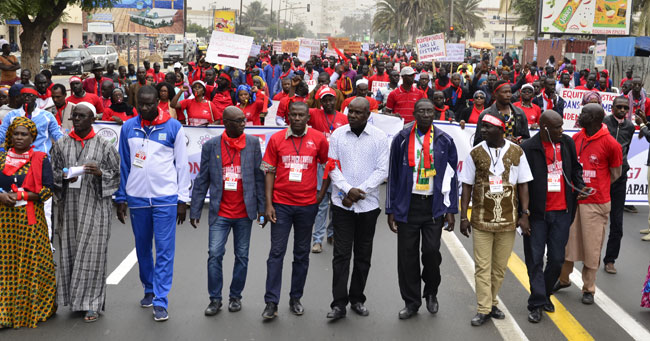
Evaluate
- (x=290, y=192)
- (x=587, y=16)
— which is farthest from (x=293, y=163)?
(x=587, y=16)

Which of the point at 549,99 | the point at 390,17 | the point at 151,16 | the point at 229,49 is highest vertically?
the point at 390,17

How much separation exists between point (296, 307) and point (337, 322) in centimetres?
41

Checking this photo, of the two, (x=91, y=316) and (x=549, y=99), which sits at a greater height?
(x=549, y=99)

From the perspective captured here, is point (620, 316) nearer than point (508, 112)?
Yes

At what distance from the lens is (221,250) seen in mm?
6762

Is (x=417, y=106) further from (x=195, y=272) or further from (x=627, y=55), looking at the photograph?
(x=627, y=55)

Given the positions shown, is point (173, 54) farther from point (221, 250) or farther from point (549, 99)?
point (221, 250)

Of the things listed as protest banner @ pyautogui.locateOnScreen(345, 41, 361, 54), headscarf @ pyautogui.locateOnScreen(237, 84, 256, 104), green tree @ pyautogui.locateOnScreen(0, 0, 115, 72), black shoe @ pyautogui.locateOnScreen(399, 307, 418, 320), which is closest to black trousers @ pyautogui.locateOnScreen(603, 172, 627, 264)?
black shoe @ pyautogui.locateOnScreen(399, 307, 418, 320)

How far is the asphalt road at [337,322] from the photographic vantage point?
636 cm

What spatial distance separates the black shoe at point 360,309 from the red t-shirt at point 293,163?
3.20 ft

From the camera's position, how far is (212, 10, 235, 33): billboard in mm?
53100

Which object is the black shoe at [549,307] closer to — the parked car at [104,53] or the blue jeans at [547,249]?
the blue jeans at [547,249]

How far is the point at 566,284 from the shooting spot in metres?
7.73

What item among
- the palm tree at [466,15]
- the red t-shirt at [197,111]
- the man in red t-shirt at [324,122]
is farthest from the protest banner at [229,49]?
the palm tree at [466,15]
